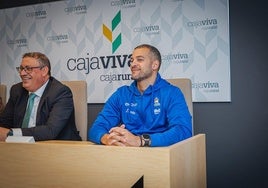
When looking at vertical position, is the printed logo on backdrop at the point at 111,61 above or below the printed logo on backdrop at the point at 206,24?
below

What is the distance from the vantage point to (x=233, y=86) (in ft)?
9.49

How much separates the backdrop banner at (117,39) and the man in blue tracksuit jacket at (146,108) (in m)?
0.95

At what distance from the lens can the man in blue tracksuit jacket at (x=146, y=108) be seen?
70.4 inches

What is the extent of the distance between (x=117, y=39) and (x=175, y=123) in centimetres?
186

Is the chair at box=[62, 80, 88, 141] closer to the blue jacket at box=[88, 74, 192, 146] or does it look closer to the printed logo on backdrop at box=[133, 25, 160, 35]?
the blue jacket at box=[88, 74, 192, 146]

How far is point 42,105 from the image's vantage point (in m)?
2.13

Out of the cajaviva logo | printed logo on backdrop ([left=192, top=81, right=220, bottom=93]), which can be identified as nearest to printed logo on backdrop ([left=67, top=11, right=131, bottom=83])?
the cajaviva logo

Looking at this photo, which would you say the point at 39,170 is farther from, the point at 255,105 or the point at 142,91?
the point at 255,105

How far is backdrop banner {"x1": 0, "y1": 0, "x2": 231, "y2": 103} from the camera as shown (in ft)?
9.71

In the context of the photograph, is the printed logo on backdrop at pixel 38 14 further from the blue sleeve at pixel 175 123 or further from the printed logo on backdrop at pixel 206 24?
the blue sleeve at pixel 175 123

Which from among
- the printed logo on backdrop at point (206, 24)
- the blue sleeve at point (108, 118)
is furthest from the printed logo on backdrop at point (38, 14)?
the blue sleeve at point (108, 118)

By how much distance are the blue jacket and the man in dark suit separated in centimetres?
26

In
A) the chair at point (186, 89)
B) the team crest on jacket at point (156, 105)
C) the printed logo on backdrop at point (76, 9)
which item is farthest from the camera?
the printed logo on backdrop at point (76, 9)

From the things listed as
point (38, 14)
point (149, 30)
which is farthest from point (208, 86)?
point (38, 14)
